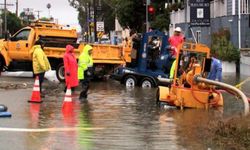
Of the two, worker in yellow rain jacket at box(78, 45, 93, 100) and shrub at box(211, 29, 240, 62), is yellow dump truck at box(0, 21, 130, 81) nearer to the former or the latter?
worker in yellow rain jacket at box(78, 45, 93, 100)

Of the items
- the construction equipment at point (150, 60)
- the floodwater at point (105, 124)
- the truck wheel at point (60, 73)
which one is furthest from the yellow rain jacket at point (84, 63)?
the truck wheel at point (60, 73)

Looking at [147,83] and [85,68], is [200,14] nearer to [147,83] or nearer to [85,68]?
[147,83]

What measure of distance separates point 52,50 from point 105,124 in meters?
13.8

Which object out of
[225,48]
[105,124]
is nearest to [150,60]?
[225,48]

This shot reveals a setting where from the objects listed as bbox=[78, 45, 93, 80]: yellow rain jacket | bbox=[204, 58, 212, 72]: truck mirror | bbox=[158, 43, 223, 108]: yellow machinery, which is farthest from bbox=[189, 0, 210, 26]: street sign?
bbox=[204, 58, 212, 72]: truck mirror

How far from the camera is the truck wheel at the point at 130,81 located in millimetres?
22336

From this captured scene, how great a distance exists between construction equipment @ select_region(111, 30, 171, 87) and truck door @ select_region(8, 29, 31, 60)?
19.0 feet

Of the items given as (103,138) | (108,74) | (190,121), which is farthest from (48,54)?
(103,138)

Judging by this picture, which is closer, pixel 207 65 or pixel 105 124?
pixel 105 124

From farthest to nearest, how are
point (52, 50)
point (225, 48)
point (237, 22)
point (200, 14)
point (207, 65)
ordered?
point (237, 22) → point (225, 48) → point (200, 14) → point (52, 50) → point (207, 65)

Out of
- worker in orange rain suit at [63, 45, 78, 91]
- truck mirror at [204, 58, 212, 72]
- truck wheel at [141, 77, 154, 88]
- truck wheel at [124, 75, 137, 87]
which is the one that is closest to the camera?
truck mirror at [204, 58, 212, 72]

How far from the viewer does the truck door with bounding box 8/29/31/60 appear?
2619 cm

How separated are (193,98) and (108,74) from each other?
1144 cm

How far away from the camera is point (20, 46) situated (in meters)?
26.3
